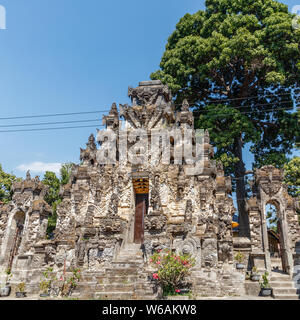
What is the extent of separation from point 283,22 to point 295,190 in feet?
35.9

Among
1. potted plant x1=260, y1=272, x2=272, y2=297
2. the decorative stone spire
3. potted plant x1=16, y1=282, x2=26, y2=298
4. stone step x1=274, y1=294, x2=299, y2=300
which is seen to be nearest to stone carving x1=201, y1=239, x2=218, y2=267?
potted plant x1=260, y1=272, x2=272, y2=297

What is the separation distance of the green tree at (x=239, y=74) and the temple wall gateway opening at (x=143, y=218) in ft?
15.1

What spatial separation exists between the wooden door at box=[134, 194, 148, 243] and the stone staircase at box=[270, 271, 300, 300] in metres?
5.83

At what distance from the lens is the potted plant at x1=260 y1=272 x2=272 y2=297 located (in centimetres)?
1120

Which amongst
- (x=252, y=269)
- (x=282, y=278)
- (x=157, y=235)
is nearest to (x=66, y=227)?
(x=157, y=235)

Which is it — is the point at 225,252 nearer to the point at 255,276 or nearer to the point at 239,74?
the point at 255,276

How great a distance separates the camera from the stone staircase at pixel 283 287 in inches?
436

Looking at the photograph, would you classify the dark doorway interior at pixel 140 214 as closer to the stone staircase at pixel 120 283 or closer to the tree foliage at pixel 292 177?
the stone staircase at pixel 120 283

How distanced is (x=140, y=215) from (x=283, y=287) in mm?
6808

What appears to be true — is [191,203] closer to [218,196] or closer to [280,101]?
[218,196]

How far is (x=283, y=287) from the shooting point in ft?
38.3

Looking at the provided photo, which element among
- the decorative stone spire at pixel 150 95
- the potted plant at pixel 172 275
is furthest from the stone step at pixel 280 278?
the decorative stone spire at pixel 150 95

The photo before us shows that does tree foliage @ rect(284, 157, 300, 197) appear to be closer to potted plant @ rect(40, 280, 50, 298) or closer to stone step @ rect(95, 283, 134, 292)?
stone step @ rect(95, 283, 134, 292)

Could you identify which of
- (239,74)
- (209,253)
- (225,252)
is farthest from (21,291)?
(239,74)
